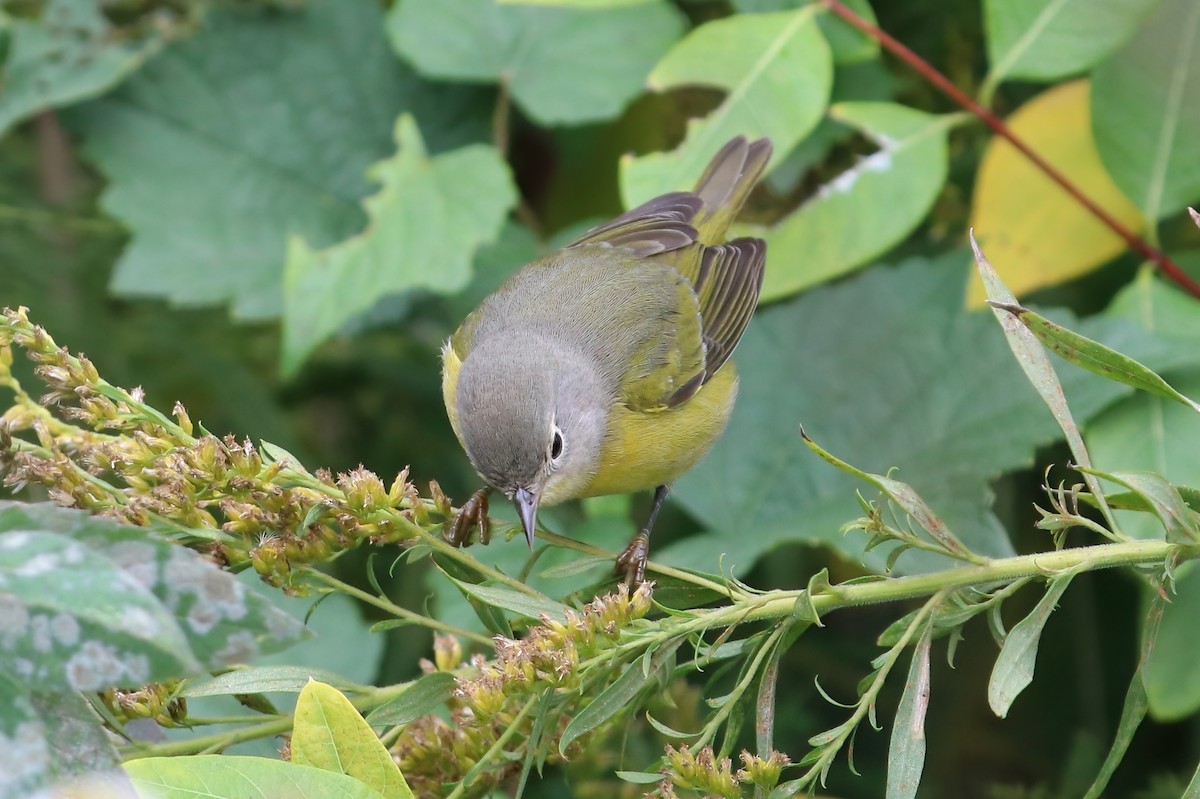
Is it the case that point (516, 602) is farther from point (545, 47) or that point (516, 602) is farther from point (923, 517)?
point (545, 47)

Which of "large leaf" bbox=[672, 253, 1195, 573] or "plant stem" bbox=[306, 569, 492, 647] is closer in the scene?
"plant stem" bbox=[306, 569, 492, 647]

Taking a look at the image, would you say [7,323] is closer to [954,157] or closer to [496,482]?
[496,482]

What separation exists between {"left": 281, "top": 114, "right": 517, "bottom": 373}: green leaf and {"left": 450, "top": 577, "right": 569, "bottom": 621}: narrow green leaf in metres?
1.35

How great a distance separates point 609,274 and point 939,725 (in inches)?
54.3

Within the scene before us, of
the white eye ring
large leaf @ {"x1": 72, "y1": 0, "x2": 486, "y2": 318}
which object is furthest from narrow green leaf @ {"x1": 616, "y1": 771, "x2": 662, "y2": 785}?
large leaf @ {"x1": 72, "y1": 0, "x2": 486, "y2": 318}

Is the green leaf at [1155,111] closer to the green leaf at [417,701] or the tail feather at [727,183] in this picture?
the tail feather at [727,183]

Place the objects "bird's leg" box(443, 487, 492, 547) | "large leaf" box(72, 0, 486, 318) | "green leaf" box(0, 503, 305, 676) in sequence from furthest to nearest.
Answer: "large leaf" box(72, 0, 486, 318), "bird's leg" box(443, 487, 492, 547), "green leaf" box(0, 503, 305, 676)

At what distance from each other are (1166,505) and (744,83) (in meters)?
1.50

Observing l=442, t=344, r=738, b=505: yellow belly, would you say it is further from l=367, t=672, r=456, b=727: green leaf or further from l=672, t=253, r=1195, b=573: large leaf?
l=367, t=672, r=456, b=727: green leaf

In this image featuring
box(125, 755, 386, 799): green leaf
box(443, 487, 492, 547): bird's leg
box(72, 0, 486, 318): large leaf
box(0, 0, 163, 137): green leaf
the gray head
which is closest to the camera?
box(125, 755, 386, 799): green leaf

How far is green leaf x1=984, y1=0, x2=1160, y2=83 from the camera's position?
2434mm

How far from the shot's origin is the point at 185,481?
1.33 metres

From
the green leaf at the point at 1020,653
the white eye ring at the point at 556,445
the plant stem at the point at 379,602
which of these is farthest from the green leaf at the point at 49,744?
the white eye ring at the point at 556,445

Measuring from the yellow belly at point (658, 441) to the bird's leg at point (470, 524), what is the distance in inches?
10.0
